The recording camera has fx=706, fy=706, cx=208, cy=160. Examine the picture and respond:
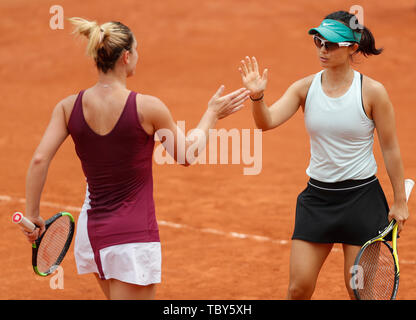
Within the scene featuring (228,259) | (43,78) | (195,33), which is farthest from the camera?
(195,33)

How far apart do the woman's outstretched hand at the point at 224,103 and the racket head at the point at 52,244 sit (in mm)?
1255

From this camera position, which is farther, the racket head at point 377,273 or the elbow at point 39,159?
the racket head at point 377,273

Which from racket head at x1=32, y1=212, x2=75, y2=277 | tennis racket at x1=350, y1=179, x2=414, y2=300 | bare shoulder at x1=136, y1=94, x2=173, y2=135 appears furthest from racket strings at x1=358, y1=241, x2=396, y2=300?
racket head at x1=32, y1=212, x2=75, y2=277

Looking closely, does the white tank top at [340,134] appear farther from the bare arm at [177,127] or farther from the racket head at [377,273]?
Answer: the bare arm at [177,127]

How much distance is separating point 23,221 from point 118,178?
0.60 meters

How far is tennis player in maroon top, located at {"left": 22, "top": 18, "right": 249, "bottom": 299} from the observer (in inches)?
148

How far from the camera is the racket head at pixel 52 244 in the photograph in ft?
14.5

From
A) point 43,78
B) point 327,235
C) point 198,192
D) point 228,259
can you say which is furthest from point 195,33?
point 327,235

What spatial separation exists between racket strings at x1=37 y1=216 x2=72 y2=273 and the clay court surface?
1119mm

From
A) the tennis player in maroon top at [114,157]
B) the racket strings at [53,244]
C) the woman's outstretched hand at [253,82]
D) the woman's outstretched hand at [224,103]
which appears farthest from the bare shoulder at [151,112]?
the racket strings at [53,244]

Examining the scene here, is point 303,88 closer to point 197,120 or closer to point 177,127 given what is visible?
point 177,127

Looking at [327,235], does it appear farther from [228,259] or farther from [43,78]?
[43,78]

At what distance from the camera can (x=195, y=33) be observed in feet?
66.4
